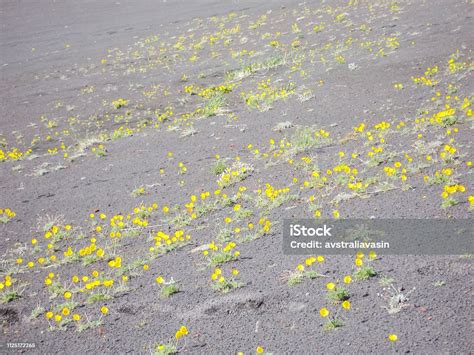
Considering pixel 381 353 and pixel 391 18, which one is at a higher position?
pixel 391 18

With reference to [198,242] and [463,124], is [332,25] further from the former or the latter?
[198,242]

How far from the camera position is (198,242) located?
6316 millimetres

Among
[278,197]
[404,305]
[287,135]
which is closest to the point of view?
[404,305]

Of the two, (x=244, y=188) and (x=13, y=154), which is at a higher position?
(x=244, y=188)

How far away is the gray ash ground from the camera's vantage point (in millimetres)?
4480

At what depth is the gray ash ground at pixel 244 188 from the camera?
448 cm

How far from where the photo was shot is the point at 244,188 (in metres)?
7.12

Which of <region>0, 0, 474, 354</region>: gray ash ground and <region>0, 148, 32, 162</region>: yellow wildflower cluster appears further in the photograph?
<region>0, 148, 32, 162</region>: yellow wildflower cluster

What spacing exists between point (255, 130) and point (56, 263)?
5.65 meters

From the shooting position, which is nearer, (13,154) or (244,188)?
(244,188)

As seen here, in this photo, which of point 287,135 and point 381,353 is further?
point 287,135

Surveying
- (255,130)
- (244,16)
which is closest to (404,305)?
(255,130)

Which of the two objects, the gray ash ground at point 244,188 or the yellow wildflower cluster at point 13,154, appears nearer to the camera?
the gray ash ground at point 244,188

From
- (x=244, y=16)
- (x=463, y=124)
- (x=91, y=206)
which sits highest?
(x=244, y=16)
